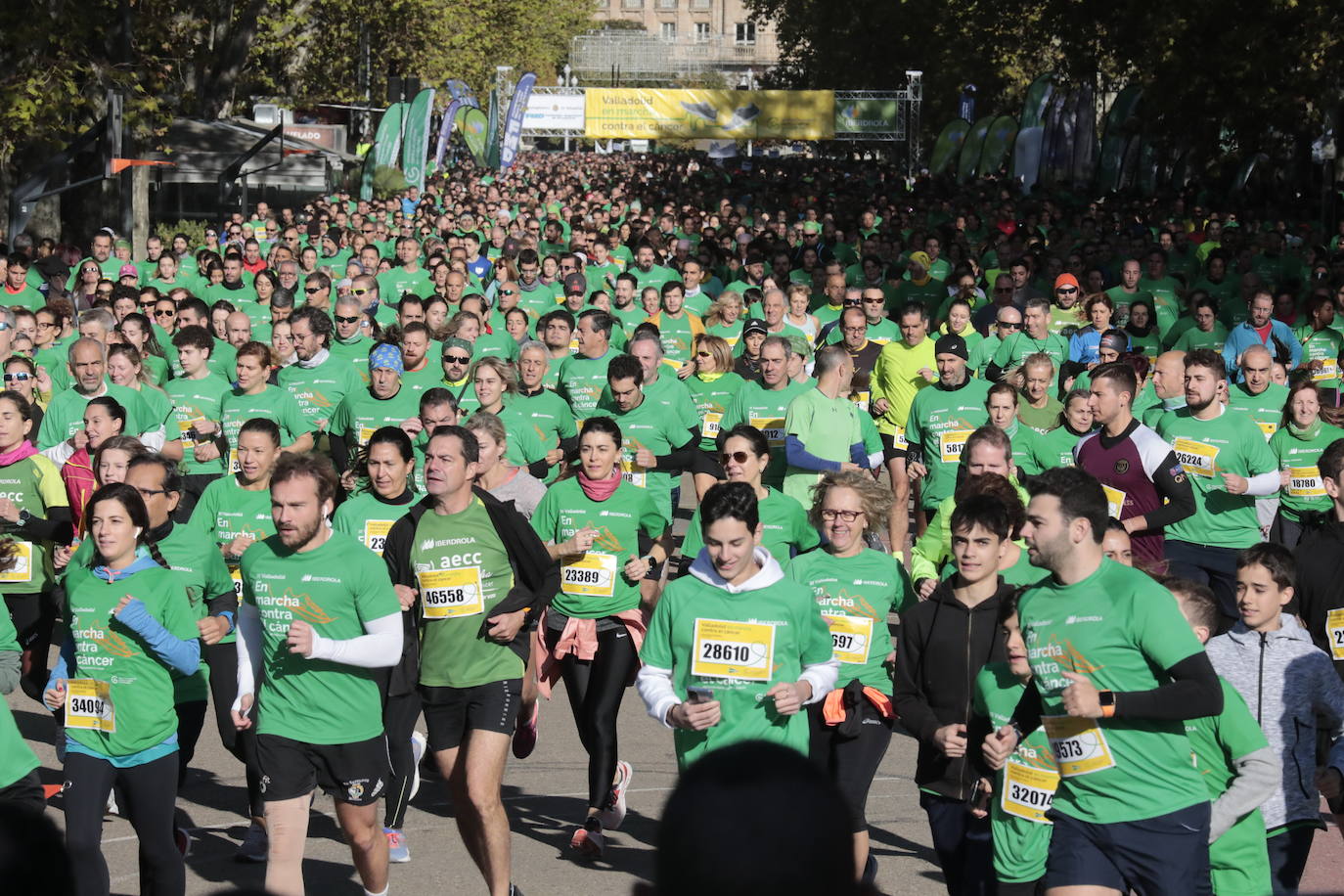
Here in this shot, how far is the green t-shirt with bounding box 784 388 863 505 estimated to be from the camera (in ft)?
33.4

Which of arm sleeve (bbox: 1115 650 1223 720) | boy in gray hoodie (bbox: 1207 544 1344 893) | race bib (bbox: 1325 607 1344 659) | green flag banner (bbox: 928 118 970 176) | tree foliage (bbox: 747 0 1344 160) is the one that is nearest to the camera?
arm sleeve (bbox: 1115 650 1223 720)

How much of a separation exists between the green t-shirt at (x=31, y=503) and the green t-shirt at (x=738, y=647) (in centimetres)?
360

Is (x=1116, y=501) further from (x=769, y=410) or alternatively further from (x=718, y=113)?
(x=718, y=113)

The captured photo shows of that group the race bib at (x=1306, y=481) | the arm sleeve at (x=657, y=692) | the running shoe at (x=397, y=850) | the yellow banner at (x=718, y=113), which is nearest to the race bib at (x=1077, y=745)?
the arm sleeve at (x=657, y=692)

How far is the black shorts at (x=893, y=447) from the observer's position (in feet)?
40.2

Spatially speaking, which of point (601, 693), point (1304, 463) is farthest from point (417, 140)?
point (601, 693)

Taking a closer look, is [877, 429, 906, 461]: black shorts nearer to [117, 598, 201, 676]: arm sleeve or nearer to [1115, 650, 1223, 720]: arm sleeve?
[117, 598, 201, 676]: arm sleeve

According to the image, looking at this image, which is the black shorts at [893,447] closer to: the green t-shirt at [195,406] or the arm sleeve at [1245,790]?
the green t-shirt at [195,406]

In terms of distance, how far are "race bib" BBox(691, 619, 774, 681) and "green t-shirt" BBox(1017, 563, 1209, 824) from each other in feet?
3.22

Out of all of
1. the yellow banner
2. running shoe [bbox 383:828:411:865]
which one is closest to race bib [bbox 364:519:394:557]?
running shoe [bbox 383:828:411:865]

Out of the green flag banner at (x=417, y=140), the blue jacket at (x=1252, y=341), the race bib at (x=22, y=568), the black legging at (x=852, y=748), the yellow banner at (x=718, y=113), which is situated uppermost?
the yellow banner at (x=718, y=113)

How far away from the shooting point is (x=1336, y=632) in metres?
6.84

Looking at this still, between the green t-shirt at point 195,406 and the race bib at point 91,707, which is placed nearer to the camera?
the race bib at point 91,707

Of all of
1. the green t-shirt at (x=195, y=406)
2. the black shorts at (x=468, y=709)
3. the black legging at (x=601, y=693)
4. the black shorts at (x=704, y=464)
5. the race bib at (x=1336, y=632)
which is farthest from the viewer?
the green t-shirt at (x=195, y=406)
